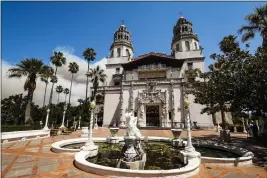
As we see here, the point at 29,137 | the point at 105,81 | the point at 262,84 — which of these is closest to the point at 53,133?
the point at 29,137

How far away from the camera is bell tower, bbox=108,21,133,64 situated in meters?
42.9

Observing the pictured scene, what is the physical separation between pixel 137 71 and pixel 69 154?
1188 inches

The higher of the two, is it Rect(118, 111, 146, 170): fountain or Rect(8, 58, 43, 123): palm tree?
Rect(8, 58, 43, 123): palm tree

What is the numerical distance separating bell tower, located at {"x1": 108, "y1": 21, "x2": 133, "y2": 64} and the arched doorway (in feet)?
54.6

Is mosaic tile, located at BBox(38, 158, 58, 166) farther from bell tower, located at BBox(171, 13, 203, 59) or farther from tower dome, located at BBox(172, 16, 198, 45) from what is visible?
tower dome, located at BBox(172, 16, 198, 45)

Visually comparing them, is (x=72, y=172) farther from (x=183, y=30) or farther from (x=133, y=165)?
(x=183, y=30)

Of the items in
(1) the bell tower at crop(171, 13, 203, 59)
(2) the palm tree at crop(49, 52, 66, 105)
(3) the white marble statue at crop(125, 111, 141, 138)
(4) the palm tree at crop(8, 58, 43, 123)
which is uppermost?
(1) the bell tower at crop(171, 13, 203, 59)

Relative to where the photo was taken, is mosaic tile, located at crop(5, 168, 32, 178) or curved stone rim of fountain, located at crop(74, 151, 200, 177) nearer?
curved stone rim of fountain, located at crop(74, 151, 200, 177)

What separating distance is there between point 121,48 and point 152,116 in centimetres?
2279

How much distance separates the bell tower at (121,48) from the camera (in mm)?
42906

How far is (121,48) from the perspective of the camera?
144 feet

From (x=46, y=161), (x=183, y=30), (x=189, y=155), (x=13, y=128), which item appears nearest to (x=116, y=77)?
(x=183, y=30)

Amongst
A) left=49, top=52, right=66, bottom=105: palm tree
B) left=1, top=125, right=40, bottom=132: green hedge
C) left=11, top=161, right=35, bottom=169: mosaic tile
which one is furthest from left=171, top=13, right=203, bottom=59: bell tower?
left=11, top=161, right=35, bottom=169: mosaic tile

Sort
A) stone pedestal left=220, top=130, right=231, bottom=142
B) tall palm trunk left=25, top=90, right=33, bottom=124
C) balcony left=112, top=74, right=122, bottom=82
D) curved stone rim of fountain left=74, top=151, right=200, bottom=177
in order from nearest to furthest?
curved stone rim of fountain left=74, top=151, right=200, bottom=177
stone pedestal left=220, top=130, right=231, bottom=142
tall palm trunk left=25, top=90, right=33, bottom=124
balcony left=112, top=74, right=122, bottom=82
